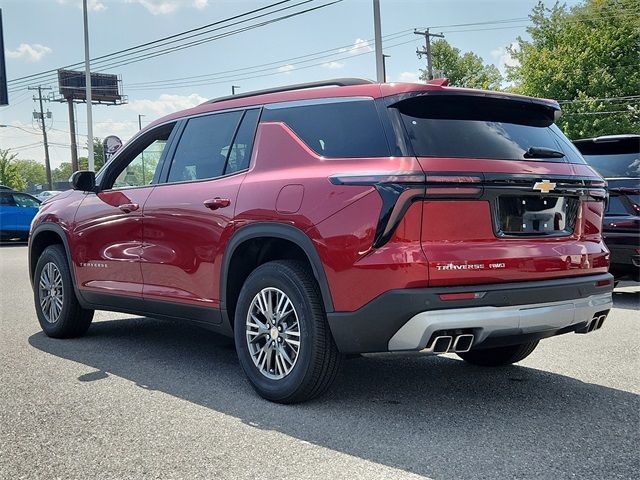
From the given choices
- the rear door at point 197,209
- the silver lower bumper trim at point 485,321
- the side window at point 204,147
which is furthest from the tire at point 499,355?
the side window at point 204,147

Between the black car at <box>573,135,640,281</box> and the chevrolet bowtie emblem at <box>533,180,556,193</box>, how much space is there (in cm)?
439

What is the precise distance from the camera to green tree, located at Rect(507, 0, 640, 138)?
41.1 m

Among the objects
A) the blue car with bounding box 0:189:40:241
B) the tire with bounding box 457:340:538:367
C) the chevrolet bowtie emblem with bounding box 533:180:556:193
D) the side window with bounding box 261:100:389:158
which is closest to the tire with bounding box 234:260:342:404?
the side window with bounding box 261:100:389:158

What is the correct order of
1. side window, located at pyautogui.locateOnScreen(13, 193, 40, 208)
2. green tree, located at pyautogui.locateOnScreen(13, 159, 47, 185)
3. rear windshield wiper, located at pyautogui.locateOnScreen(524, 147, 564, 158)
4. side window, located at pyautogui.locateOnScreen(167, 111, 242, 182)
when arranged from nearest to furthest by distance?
1. rear windshield wiper, located at pyautogui.locateOnScreen(524, 147, 564, 158)
2. side window, located at pyautogui.locateOnScreen(167, 111, 242, 182)
3. side window, located at pyautogui.locateOnScreen(13, 193, 40, 208)
4. green tree, located at pyautogui.locateOnScreen(13, 159, 47, 185)

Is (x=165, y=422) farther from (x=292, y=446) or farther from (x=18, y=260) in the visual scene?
(x=18, y=260)

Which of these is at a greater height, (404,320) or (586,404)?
(404,320)

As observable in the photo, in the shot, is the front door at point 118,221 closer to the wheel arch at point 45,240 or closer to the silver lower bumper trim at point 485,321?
the wheel arch at point 45,240

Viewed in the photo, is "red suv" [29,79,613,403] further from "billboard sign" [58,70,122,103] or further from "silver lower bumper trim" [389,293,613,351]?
"billboard sign" [58,70,122,103]

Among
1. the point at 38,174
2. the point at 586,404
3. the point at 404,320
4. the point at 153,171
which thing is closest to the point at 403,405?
the point at 404,320

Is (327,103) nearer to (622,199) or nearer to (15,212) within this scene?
(622,199)

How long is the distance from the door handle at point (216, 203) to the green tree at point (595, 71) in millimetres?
39639

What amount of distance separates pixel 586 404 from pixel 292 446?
186cm

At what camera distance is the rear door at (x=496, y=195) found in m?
3.65

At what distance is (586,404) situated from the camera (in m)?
4.19
